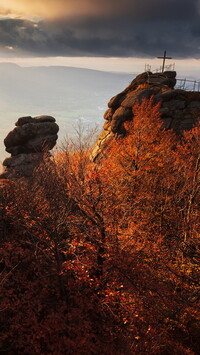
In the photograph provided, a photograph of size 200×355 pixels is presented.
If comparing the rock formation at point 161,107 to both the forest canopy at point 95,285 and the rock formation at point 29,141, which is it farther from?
the forest canopy at point 95,285

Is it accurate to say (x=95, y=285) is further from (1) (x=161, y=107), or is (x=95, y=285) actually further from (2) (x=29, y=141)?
(2) (x=29, y=141)

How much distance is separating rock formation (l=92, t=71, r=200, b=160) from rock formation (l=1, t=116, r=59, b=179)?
11.6 metres

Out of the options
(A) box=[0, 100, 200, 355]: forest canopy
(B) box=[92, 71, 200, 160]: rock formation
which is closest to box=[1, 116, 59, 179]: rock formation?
(B) box=[92, 71, 200, 160]: rock formation

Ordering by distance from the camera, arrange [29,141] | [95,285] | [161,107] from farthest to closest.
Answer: [29,141] < [161,107] < [95,285]

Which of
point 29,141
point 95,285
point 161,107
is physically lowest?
point 95,285

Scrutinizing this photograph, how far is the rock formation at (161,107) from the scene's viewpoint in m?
→ 46.0

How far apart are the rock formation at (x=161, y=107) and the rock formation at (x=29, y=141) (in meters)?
11.6

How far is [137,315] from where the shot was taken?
19531 mm

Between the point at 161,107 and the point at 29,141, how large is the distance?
99.7 ft

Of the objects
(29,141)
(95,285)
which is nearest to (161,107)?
(29,141)

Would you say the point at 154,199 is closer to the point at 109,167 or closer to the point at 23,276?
the point at 109,167

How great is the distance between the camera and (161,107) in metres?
47.7

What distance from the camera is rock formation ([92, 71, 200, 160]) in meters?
46.0

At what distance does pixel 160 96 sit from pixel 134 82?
577 inches
